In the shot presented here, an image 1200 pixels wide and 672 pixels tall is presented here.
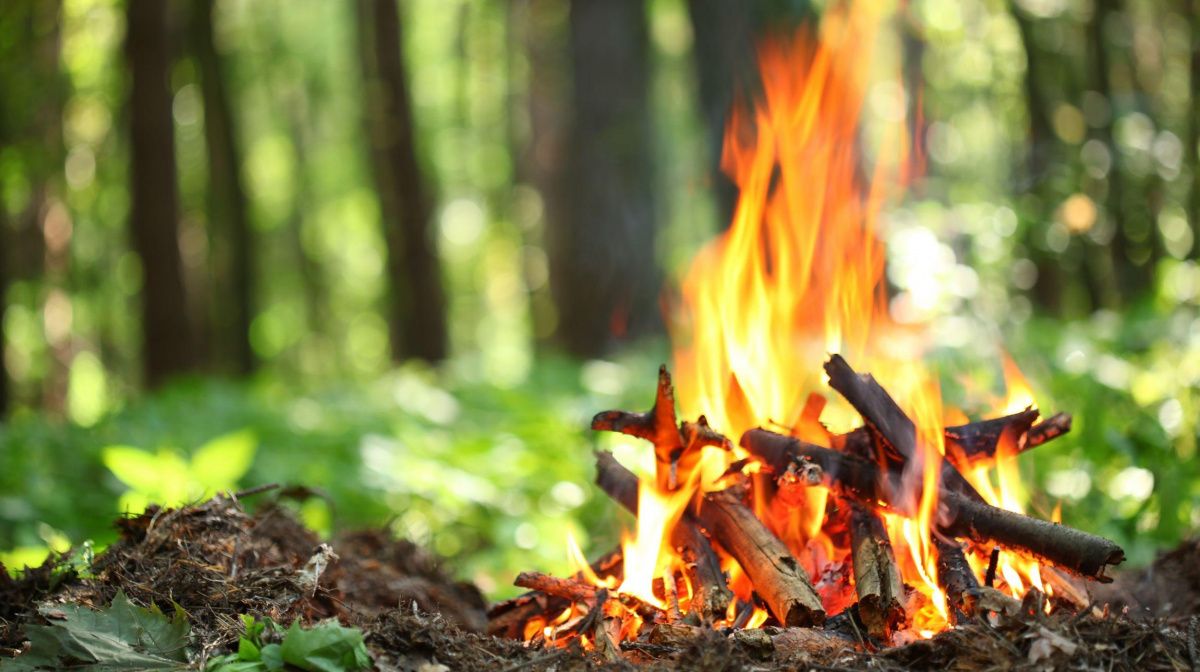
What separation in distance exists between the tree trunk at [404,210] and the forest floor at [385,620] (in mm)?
9495

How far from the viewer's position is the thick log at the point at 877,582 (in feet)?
8.95

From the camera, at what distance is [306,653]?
235cm

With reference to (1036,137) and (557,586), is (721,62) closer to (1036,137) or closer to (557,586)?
(1036,137)

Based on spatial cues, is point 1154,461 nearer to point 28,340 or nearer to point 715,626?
point 715,626

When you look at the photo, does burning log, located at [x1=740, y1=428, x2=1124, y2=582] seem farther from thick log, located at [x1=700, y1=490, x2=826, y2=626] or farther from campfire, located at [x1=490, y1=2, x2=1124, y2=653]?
thick log, located at [x1=700, y1=490, x2=826, y2=626]

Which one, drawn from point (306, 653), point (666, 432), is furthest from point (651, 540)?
point (306, 653)

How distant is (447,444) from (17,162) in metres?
5.72

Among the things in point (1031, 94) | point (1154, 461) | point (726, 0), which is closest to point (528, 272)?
point (1031, 94)

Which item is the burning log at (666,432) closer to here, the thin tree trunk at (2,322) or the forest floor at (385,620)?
the forest floor at (385,620)

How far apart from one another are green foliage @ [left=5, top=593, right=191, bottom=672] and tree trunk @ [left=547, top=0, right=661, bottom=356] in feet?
28.2

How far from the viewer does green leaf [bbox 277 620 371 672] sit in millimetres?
2350

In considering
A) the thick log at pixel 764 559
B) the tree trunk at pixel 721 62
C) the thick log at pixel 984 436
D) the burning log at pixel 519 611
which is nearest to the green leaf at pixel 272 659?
the burning log at pixel 519 611

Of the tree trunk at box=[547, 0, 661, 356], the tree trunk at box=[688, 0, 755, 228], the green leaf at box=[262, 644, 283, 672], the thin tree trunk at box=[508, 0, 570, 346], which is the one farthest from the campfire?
the thin tree trunk at box=[508, 0, 570, 346]

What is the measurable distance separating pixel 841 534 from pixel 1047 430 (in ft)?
2.30
